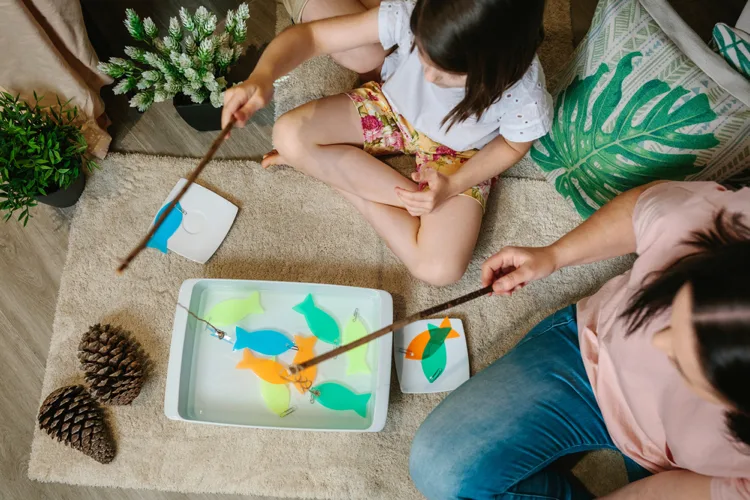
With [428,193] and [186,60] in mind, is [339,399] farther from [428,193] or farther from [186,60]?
[186,60]

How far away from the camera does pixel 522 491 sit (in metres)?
0.83

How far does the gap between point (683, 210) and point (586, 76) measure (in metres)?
0.37

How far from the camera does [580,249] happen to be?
2.60ft

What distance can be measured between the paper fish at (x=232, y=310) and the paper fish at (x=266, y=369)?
77 mm

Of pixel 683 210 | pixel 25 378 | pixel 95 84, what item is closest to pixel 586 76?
pixel 683 210

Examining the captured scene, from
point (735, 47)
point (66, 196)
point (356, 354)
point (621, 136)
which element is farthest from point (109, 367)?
point (735, 47)

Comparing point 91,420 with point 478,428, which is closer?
point 478,428

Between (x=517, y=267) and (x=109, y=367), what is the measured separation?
2.46 ft

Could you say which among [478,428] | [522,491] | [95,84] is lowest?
[522,491]

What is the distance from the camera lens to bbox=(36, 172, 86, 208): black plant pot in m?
1.01

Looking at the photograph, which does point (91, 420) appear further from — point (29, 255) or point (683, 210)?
point (683, 210)

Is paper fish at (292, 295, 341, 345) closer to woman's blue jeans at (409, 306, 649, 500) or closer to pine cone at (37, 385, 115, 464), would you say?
woman's blue jeans at (409, 306, 649, 500)

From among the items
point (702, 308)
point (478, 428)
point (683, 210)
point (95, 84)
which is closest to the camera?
point (702, 308)

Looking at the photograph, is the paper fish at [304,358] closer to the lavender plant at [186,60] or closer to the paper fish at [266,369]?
the paper fish at [266,369]
